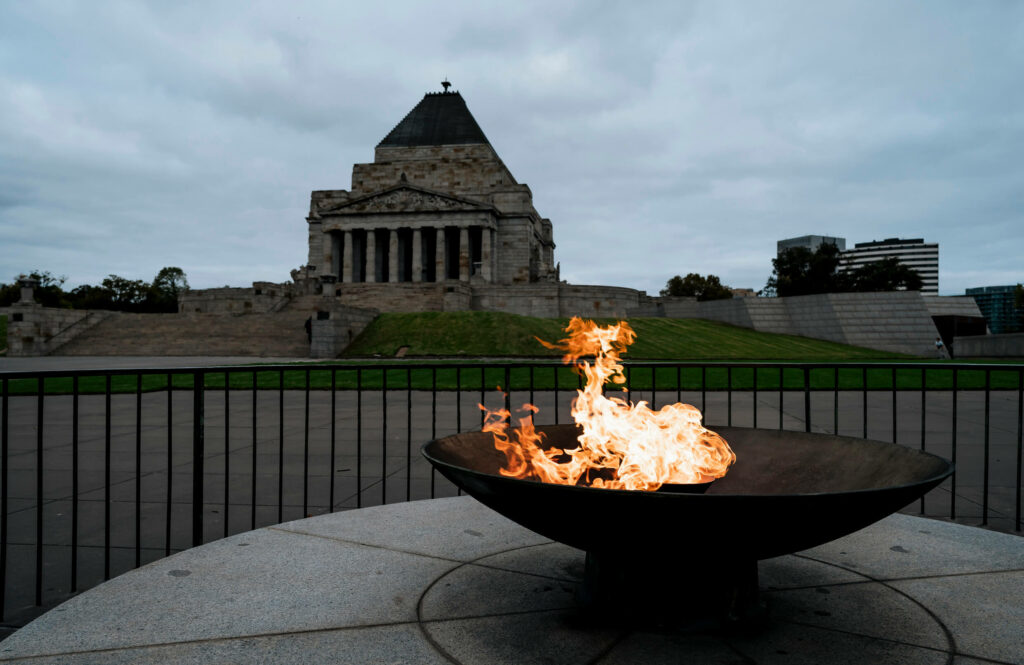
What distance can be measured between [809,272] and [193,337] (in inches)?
2103

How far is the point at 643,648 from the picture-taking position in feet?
9.03

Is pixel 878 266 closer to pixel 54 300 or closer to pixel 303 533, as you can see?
pixel 303 533

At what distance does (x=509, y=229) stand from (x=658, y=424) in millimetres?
59445

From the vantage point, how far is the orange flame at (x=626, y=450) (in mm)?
3301

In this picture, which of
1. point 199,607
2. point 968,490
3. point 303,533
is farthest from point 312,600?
point 968,490

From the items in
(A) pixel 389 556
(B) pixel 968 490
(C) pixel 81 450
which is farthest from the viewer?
(C) pixel 81 450

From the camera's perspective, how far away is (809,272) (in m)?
61.4

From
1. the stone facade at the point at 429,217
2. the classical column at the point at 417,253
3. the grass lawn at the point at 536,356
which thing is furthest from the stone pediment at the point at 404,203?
the grass lawn at the point at 536,356

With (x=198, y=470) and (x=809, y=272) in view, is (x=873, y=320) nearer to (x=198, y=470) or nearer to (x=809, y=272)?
(x=809, y=272)

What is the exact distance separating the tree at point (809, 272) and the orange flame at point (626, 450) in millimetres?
62884

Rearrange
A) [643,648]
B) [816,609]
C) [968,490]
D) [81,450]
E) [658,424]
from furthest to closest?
1. [81,450]
2. [968,490]
3. [658,424]
4. [816,609]
5. [643,648]

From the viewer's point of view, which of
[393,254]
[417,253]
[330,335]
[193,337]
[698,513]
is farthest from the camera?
[417,253]

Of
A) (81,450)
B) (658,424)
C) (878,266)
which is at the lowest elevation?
(81,450)

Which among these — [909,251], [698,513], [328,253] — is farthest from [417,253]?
[909,251]
